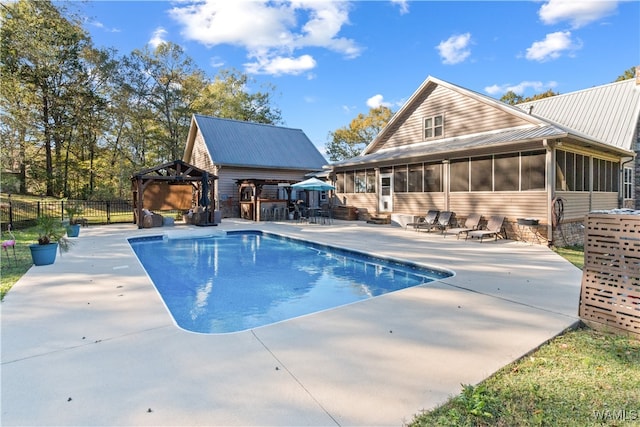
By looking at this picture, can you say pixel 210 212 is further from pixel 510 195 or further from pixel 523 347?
pixel 523 347

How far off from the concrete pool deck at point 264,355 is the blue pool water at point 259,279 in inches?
32.3

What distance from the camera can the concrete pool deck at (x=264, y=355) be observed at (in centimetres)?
227

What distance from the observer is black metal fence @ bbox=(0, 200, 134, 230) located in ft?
44.2

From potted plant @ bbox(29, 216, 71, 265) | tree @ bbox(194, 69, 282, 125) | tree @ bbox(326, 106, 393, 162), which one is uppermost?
tree @ bbox(194, 69, 282, 125)

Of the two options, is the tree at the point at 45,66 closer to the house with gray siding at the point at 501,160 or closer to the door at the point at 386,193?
the house with gray siding at the point at 501,160

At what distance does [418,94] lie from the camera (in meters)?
15.0

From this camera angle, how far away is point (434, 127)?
14.8 meters

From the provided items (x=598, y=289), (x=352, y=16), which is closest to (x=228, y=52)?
(x=352, y=16)

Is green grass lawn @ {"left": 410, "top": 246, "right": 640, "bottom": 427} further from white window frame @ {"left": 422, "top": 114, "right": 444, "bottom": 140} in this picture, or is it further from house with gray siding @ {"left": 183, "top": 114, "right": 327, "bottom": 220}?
house with gray siding @ {"left": 183, "top": 114, "right": 327, "bottom": 220}

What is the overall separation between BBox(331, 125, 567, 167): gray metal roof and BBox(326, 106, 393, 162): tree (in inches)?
751

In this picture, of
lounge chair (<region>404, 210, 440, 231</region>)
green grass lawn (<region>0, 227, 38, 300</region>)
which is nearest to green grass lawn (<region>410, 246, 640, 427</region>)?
green grass lawn (<region>0, 227, 38, 300</region>)

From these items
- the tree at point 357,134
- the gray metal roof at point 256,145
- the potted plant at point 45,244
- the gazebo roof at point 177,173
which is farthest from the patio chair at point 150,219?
the tree at point 357,134

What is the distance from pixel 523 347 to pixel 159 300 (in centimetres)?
450

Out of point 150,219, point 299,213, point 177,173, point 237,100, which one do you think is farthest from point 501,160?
point 237,100
